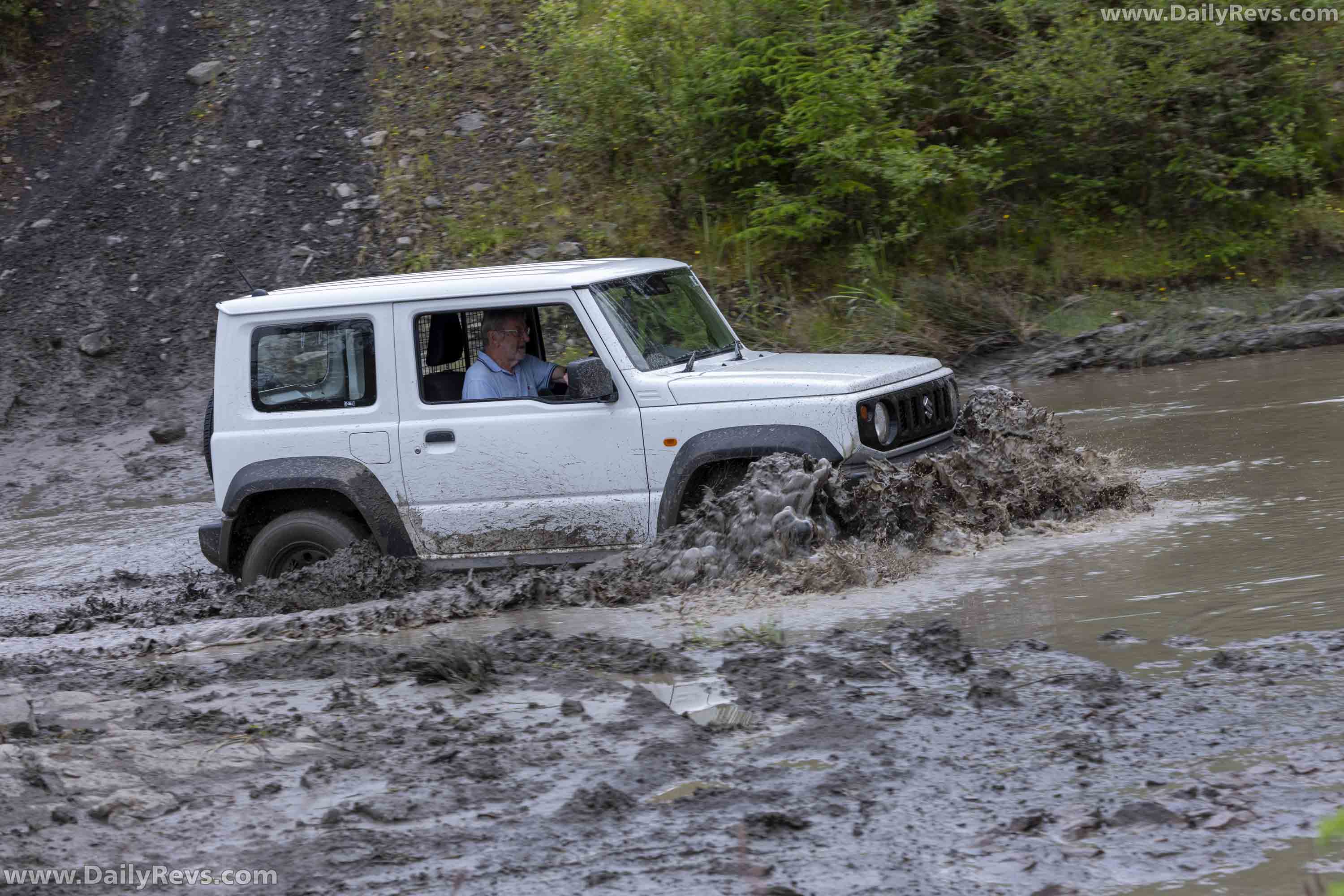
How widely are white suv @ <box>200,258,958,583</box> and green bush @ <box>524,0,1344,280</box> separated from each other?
294 inches

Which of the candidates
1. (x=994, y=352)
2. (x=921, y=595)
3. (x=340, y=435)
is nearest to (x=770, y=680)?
(x=921, y=595)

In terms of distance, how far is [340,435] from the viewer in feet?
21.6

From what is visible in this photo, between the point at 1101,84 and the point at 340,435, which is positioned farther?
the point at 1101,84

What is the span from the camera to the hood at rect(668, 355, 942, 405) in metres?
5.94

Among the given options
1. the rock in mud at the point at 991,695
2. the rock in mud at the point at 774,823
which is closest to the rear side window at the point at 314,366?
the rock in mud at the point at 991,695

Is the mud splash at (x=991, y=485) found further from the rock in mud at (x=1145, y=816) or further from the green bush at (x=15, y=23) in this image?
the green bush at (x=15, y=23)

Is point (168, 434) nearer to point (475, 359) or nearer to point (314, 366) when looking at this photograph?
point (314, 366)

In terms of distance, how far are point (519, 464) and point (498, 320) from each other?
793 mm

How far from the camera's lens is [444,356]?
6648mm

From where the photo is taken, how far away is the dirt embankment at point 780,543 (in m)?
5.98

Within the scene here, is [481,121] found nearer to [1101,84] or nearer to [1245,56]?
[1101,84]

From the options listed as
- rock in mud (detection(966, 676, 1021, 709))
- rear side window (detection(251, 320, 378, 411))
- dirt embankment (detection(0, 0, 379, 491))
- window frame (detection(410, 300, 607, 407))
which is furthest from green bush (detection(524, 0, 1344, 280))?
rock in mud (detection(966, 676, 1021, 709))

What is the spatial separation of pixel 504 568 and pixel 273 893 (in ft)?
10.8

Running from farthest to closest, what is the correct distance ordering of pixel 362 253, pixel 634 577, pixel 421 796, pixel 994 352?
1. pixel 362 253
2. pixel 994 352
3. pixel 634 577
4. pixel 421 796
